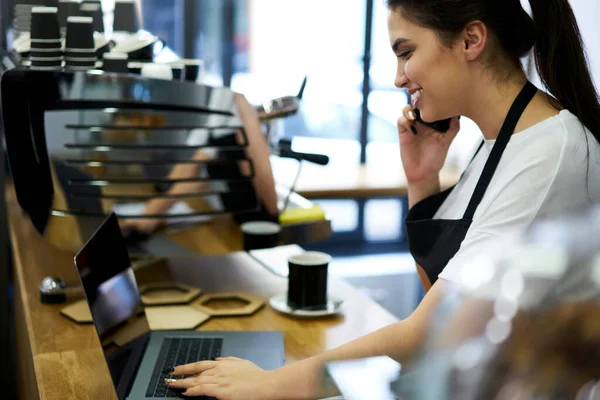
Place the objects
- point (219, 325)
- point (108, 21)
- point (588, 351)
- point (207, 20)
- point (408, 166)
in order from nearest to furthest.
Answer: point (588, 351) → point (219, 325) → point (408, 166) → point (108, 21) → point (207, 20)

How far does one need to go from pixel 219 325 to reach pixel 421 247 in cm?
43

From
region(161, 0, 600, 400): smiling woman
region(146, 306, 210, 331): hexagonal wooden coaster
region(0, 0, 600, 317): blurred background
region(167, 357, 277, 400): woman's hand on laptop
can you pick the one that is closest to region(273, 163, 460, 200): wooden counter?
region(0, 0, 600, 317): blurred background

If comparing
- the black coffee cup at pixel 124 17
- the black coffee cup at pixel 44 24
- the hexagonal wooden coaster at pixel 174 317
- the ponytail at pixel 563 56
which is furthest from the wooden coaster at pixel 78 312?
the black coffee cup at pixel 124 17

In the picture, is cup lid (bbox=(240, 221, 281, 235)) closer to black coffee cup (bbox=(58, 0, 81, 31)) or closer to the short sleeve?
the short sleeve

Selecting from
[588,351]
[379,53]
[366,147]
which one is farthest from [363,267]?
[588,351]

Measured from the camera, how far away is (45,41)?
1695 millimetres

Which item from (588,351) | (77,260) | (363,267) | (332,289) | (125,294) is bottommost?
(363,267)

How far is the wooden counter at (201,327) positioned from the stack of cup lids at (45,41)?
479 mm

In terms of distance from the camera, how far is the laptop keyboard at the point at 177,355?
1.14 m

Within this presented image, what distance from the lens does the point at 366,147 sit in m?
5.48

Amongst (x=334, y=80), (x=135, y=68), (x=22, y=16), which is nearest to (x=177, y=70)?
(x=135, y=68)

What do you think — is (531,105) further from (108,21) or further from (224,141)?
(108,21)

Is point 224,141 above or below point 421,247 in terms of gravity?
above

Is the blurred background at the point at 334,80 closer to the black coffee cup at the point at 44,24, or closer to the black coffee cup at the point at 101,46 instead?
the black coffee cup at the point at 101,46
